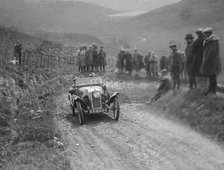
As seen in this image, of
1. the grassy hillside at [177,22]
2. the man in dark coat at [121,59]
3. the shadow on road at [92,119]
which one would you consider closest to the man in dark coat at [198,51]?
the shadow on road at [92,119]

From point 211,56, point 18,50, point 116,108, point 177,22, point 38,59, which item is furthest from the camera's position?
point 177,22

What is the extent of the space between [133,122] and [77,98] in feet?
6.83

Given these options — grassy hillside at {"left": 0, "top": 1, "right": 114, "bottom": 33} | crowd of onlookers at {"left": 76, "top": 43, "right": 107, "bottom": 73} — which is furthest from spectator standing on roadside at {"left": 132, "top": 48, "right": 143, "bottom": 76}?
grassy hillside at {"left": 0, "top": 1, "right": 114, "bottom": 33}

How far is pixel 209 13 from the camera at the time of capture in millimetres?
84812

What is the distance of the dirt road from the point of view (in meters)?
8.51

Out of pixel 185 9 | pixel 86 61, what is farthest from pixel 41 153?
pixel 185 9

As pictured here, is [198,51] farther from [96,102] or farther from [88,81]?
[88,81]

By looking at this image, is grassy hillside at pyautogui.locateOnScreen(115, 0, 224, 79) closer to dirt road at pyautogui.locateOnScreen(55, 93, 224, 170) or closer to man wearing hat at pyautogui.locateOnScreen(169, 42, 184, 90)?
man wearing hat at pyautogui.locateOnScreen(169, 42, 184, 90)

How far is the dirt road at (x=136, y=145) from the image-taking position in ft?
27.9

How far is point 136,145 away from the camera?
9852mm

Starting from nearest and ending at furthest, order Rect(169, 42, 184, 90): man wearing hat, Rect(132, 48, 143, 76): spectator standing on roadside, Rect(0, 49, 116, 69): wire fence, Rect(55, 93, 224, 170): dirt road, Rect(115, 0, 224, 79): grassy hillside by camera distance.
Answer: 1. Rect(55, 93, 224, 170): dirt road
2. Rect(169, 42, 184, 90): man wearing hat
3. Rect(132, 48, 143, 76): spectator standing on roadside
4. Rect(0, 49, 116, 69): wire fence
5. Rect(115, 0, 224, 79): grassy hillside

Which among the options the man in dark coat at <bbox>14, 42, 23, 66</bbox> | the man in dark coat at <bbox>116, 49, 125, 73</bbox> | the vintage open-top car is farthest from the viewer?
the man in dark coat at <bbox>14, 42, 23, 66</bbox>

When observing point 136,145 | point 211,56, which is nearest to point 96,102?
point 136,145

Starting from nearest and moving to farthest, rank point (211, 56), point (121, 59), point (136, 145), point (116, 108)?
1. point (136, 145)
2. point (211, 56)
3. point (116, 108)
4. point (121, 59)
